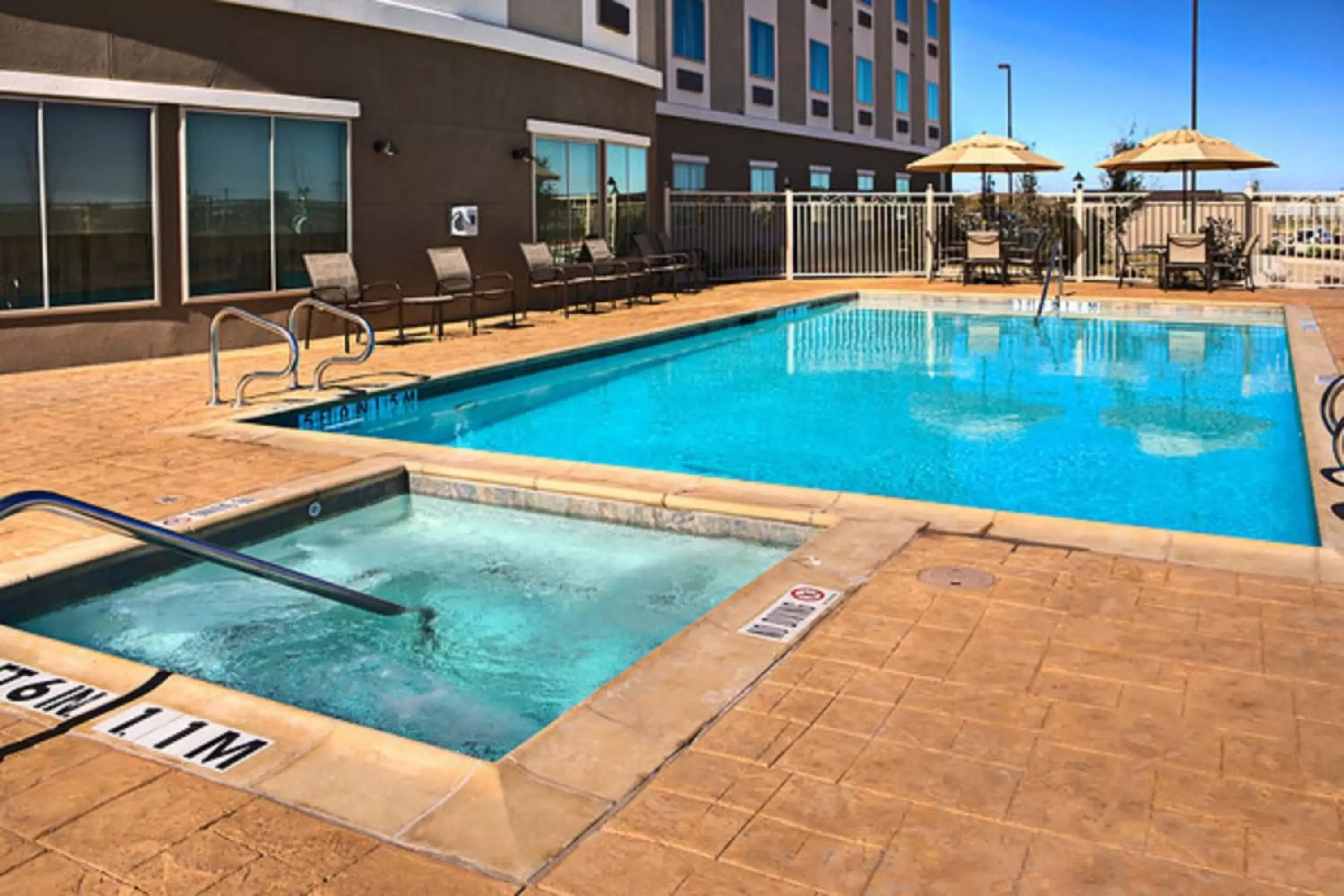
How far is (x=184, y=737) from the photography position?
3.25 metres

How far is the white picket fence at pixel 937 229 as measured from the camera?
18.8m

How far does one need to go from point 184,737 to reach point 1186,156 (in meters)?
18.4

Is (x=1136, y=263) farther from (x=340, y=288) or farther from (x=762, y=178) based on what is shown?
(x=340, y=288)

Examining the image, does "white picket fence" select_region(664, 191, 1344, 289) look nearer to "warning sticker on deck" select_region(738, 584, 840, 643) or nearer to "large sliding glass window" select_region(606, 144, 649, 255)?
"large sliding glass window" select_region(606, 144, 649, 255)

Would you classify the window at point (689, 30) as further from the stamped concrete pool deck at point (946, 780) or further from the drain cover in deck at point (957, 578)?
the stamped concrete pool deck at point (946, 780)

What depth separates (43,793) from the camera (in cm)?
292

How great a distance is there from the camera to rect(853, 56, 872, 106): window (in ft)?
104

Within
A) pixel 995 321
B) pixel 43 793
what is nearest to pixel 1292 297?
pixel 995 321

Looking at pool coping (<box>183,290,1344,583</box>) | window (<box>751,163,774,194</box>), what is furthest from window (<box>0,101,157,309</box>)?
window (<box>751,163,774,194</box>)

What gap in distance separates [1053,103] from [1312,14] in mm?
10160

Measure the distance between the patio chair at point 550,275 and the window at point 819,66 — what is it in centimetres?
1447

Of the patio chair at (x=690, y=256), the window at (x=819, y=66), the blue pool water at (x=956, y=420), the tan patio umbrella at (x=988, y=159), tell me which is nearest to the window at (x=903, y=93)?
the window at (x=819, y=66)

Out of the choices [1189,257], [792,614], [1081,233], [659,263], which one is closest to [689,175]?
[659,263]

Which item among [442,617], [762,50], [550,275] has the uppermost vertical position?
[762,50]
